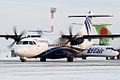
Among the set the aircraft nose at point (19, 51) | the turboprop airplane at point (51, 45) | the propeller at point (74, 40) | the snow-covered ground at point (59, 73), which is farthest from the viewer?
the propeller at point (74, 40)

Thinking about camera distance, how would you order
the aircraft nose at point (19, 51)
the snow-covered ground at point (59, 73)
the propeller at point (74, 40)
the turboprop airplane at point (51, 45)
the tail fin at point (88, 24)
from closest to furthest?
1. the snow-covered ground at point (59, 73)
2. the aircraft nose at point (19, 51)
3. the turboprop airplane at point (51, 45)
4. the propeller at point (74, 40)
5. the tail fin at point (88, 24)

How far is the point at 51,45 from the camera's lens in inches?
1912

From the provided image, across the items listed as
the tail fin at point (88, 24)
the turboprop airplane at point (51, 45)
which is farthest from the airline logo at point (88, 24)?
the turboprop airplane at point (51, 45)

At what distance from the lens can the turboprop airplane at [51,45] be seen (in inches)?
1821

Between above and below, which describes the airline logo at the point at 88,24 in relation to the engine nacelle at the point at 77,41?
above

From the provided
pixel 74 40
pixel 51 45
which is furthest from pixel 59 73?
pixel 74 40

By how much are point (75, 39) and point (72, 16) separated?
8480mm

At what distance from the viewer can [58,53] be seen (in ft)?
160

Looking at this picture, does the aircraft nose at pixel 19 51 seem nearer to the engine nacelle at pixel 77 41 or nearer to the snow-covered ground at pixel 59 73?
the engine nacelle at pixel 77 41

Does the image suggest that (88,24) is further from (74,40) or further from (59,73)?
(59,73)

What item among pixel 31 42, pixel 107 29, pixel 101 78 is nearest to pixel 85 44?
pixel 31 42

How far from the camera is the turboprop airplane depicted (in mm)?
46247

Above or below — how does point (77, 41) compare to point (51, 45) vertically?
above

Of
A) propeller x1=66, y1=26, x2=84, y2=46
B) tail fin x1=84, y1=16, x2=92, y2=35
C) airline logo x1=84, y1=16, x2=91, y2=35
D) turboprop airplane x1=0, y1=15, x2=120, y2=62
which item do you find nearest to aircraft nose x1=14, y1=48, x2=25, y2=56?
turboprop airplane x1=0, y1=15, x2=120, y2=62
